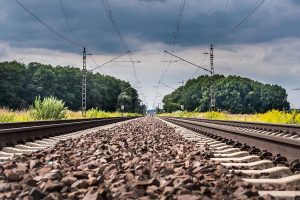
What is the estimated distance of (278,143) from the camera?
6.40 m

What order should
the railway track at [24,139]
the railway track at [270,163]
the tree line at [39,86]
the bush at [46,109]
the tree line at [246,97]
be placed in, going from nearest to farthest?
the railway track at [270,163] → the railway track at [24,139] → the bush at [46,109] → the tree line at [39,86] → the tree line at [246,97]

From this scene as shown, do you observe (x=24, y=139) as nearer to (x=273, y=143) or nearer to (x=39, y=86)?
(x=273, y=143)

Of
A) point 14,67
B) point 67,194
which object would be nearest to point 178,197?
point 67,194

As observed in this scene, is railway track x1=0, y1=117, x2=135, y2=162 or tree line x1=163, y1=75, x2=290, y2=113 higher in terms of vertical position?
tree line x1=163, y1=75, x2=290, y2=113

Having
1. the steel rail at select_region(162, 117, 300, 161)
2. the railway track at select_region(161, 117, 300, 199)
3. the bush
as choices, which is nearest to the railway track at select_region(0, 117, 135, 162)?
the railway track at select_region(161, 117, 300, 199)

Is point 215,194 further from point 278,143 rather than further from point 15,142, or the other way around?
point 15,142

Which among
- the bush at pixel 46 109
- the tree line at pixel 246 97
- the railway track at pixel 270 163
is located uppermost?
the tree line at pixel 246 97

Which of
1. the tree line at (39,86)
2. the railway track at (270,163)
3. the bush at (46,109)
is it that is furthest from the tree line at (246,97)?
the railway track at (270,163)

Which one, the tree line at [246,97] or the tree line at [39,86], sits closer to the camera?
the tree line at [39,86]

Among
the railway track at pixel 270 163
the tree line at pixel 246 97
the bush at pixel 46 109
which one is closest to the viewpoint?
the railway track at pixel 270 163

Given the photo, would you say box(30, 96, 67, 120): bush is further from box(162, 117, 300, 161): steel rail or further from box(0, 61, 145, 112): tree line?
box(0, 61, 145, 112): tree line

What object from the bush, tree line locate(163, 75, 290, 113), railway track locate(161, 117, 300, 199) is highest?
tree line locate(163, 75, 290, 113)

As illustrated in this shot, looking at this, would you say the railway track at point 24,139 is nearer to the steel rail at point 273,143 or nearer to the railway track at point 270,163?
the railway track at point 270,163

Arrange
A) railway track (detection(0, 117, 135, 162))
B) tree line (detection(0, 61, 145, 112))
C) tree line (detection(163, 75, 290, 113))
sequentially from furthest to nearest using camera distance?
tree line (detection(163, 75, 290, 113)), tree line (detection(0, 61, 145, 112)), railway track (detection(0, 117, 135, 162))
